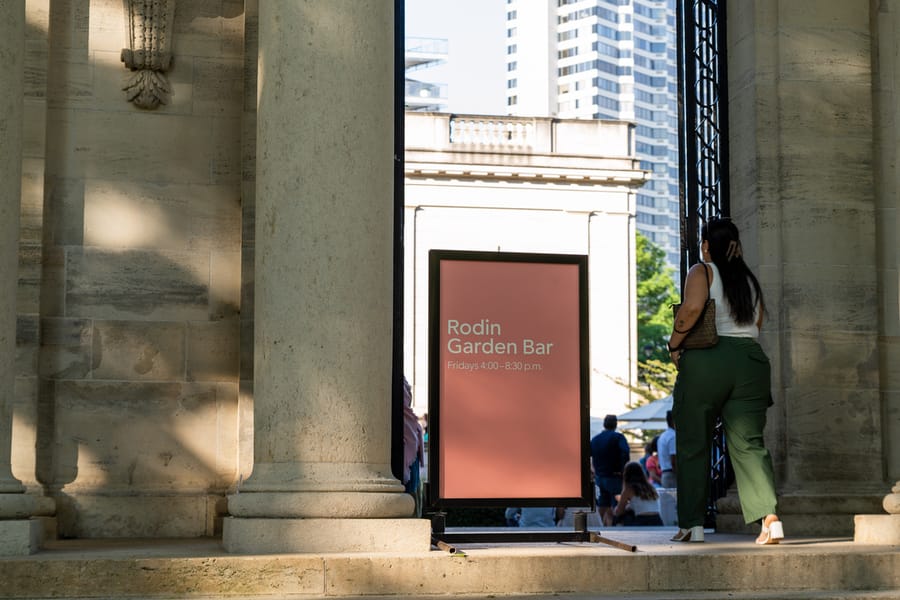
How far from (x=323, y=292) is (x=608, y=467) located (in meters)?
11.4

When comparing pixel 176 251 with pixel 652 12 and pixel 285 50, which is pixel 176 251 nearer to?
pixel 285 50

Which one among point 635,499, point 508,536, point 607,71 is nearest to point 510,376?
point 508,536

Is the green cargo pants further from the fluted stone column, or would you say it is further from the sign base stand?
the fluted stone column

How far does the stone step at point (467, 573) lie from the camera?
832 cm

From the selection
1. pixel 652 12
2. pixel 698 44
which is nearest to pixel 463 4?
pixel 652 12

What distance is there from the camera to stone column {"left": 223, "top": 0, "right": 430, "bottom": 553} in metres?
9.12

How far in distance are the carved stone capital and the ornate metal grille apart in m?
4.89

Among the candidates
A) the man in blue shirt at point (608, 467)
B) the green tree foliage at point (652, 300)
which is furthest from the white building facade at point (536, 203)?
the green tree foliage at point (652, 300)

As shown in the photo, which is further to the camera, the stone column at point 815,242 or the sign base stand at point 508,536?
the stone column at point 815,242

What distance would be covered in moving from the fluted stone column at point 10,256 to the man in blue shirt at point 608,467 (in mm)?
11322

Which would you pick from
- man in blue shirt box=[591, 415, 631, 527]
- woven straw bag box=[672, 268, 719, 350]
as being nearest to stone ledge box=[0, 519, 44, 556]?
woven straw bag box=[672, 268, 719, 350]

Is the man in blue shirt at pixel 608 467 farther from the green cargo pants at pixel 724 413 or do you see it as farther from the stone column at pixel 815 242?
the green cargo pants at pixel 724 413

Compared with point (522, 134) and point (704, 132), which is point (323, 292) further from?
point (522, 134)

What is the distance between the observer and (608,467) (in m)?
20.1
